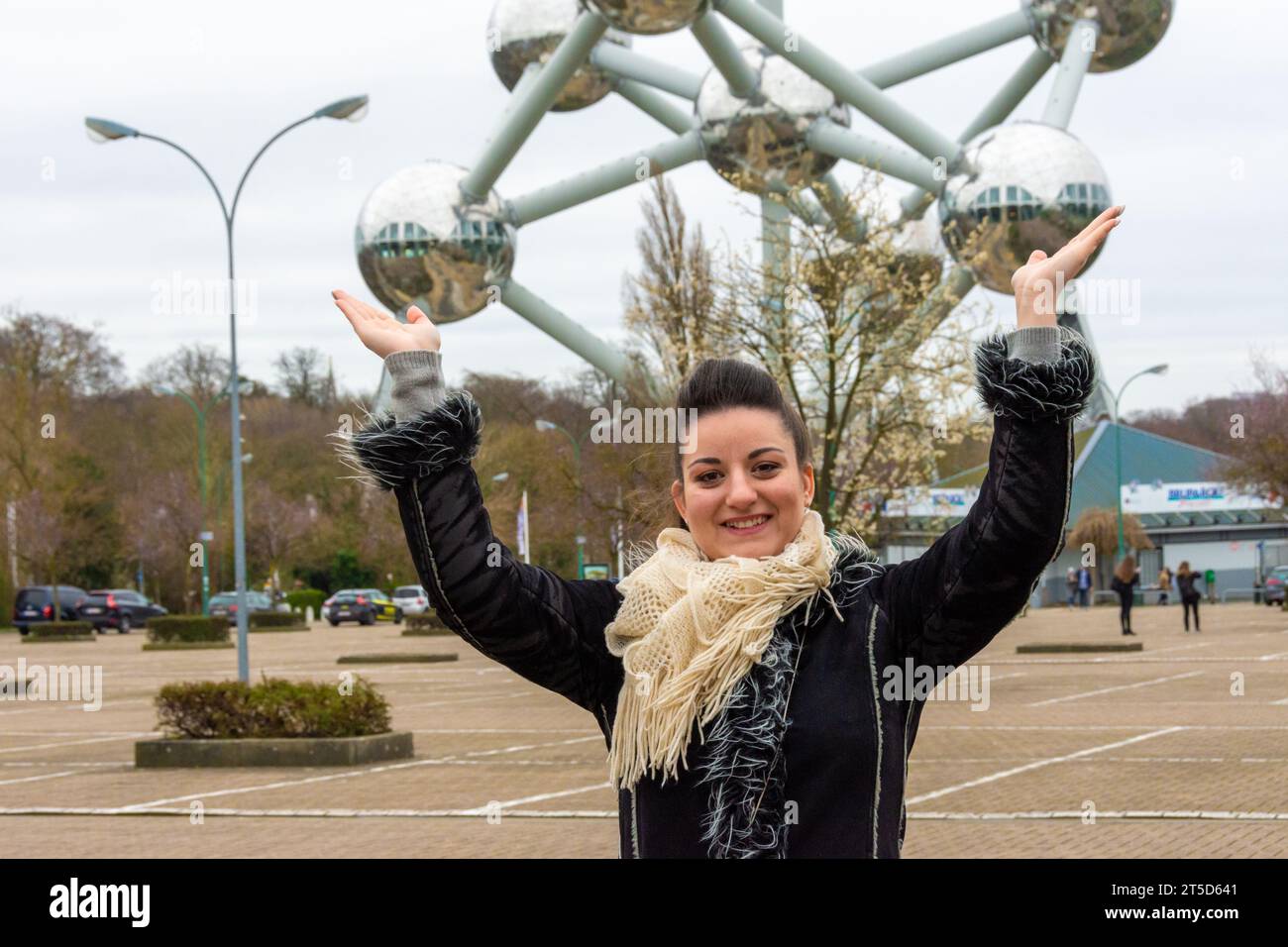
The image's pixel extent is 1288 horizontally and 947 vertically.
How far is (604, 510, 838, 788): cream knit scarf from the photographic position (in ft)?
8.30

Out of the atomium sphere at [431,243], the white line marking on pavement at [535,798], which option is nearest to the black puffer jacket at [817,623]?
the white line marking on pavement at [535,798]

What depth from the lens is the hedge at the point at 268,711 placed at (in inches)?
592

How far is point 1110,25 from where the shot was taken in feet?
74.0

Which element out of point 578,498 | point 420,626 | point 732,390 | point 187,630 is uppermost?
point 578,498

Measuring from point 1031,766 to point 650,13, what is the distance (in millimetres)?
9622

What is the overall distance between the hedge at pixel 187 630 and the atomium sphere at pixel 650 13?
87.9ft

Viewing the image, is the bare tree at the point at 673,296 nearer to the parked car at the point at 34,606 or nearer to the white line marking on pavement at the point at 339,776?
the white line marking on pavement at the point at 339,776

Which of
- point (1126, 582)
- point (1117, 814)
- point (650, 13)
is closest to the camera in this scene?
point (1117, 814)

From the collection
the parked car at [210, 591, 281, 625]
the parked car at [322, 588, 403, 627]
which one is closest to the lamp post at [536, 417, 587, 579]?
A: the parked car at [322, 588, 403, 627]

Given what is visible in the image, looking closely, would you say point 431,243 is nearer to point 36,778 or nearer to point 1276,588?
point 36,778

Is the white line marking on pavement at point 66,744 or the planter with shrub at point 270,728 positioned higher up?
the planter with shrub at point 270,728

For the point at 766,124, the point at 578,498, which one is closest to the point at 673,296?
the point at 766,124

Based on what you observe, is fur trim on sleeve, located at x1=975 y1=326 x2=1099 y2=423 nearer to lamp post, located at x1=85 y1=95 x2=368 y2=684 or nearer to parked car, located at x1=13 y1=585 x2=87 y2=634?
lamp post, located at x1=85 y1=95 x2=368 y2=684

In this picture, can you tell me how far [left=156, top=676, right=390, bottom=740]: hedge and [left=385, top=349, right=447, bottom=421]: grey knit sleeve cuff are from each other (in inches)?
503
